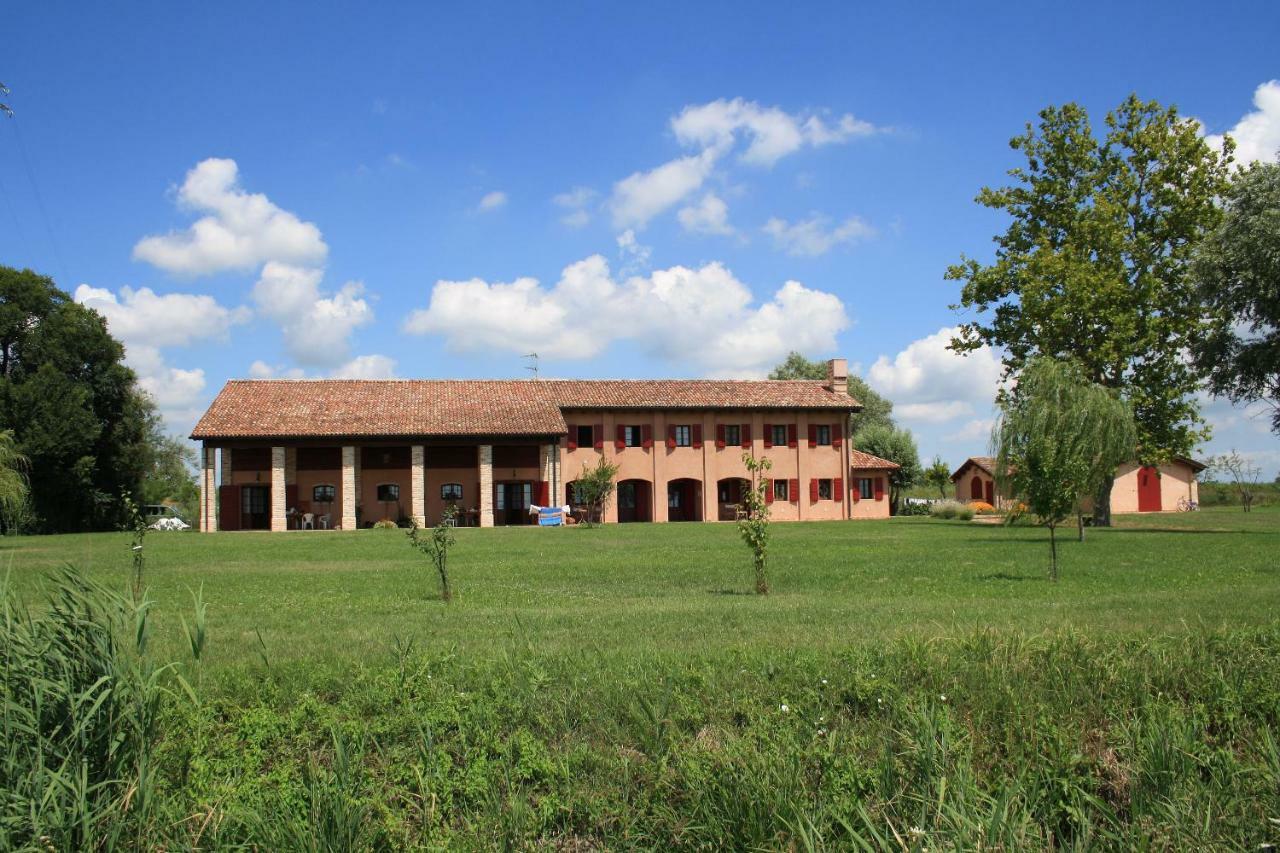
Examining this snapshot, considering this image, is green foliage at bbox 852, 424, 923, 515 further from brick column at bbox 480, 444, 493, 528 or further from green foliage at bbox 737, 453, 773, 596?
green foliage at bbox 737, 453, 773, 596

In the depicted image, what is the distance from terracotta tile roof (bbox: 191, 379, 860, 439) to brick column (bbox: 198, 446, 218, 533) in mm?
1290

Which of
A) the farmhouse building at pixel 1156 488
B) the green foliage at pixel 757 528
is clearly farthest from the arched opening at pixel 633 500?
the green foliage at pixel 757 528

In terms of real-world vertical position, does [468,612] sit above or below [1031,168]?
below

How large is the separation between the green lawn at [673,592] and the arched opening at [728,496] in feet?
71.9

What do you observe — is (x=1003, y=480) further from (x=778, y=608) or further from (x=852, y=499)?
(x=852, y=499)

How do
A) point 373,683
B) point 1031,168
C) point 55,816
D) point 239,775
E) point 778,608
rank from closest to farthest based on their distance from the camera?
point 55,816 < point 239,775 < point 373,683 < point 778,608 < point 1031,168

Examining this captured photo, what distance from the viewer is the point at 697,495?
49.2 meters

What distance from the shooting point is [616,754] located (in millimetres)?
6387

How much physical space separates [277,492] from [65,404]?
10148 millimetres

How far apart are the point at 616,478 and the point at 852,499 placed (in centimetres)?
1233

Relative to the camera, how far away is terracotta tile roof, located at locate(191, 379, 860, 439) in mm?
42188

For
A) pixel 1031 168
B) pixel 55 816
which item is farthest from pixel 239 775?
pixel 1031 168

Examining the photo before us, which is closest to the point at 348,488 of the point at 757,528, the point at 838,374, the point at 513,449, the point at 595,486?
the point at 513,449

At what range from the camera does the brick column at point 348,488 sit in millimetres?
41594
